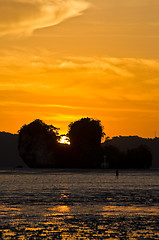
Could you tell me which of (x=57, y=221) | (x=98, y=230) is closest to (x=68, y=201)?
(x=57, y=221)

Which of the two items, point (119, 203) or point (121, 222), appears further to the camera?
point (119, 203)

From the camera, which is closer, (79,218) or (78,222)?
(78,222)

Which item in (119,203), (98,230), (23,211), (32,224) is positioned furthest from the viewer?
(119,203)

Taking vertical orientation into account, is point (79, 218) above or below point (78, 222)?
above

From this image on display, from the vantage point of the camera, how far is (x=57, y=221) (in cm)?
4025

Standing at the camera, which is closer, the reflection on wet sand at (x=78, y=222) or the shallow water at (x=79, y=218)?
the reflection on wet sand at (x=78, y=222)

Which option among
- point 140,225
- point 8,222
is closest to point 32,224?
point 8,222

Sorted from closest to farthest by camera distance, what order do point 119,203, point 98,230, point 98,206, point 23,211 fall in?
1. point 98,230
2. point 23,211
3. point 98,206
4. point 119,203

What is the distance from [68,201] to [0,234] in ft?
71.4

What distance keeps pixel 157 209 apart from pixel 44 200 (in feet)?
43.5

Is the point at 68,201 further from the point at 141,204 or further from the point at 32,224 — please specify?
the point at 32,224

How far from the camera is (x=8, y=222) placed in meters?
39.0

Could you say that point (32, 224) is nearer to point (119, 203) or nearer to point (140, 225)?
point (140, 225)

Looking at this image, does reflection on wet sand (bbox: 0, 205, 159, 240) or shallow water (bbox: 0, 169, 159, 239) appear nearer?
reflection on wet sand (bbox: 0, 205, 159, 240)
